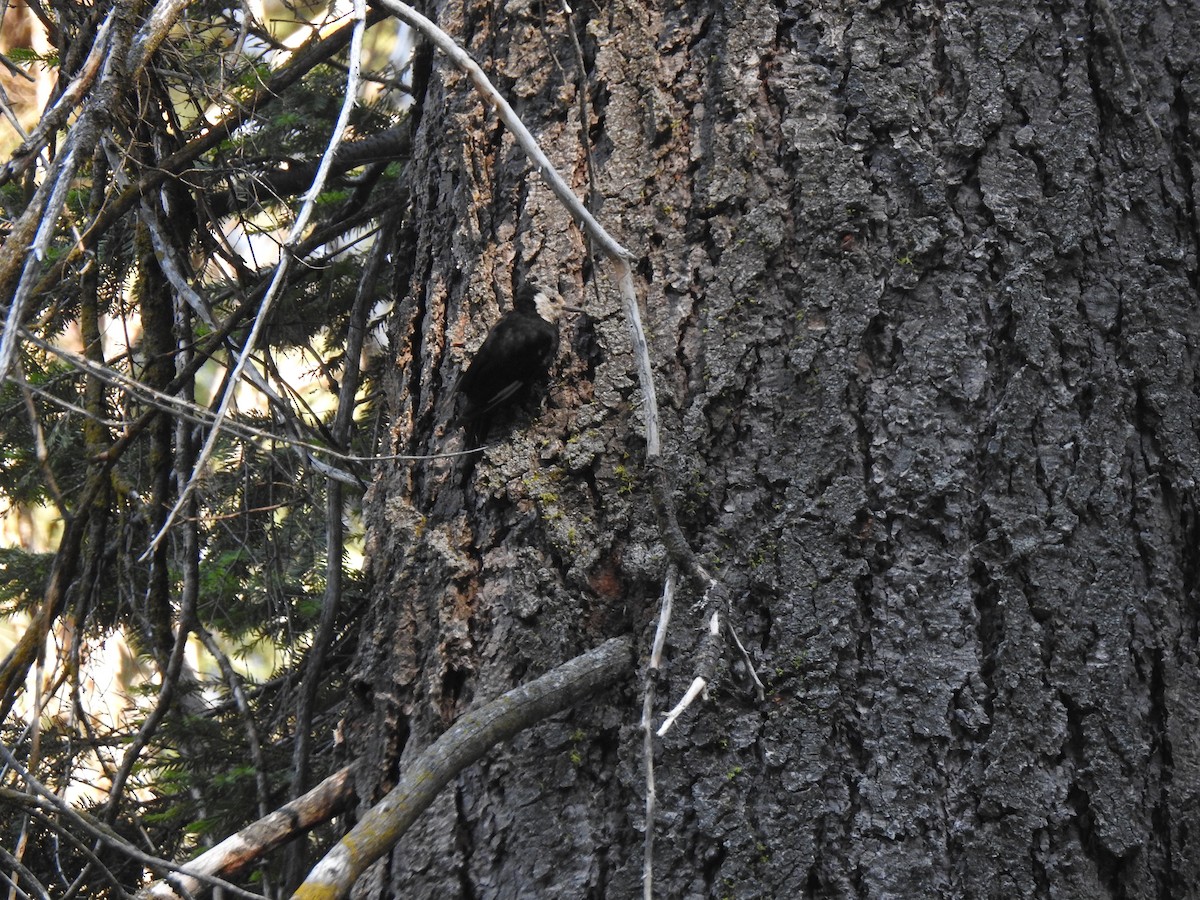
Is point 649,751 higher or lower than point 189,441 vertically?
lower

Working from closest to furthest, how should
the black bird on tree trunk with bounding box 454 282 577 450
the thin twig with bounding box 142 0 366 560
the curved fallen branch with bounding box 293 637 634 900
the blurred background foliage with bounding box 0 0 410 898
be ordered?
the curved fallen branch with bounding box 293 637 634 900 < the thin twig with bounding box 142 0 366 560 < the black bird on tree trunk with bounding box 454 282 577 450 < the blurred background foliage with bounding box 0 0 410 898

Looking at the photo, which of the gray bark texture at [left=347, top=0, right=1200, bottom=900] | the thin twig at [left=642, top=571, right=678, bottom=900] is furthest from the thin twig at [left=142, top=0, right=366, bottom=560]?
the thin twig at [left=642, top=571, right=678, bottom=900]

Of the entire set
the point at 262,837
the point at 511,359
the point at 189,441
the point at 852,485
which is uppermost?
the point at 189,441

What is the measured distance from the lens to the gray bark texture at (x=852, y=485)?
1143mm

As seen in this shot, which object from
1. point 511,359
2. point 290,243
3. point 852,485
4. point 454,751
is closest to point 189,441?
point 511,359

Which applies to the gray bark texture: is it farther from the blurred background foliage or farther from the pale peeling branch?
the blurred background foliage

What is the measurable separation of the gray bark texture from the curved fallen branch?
0.25 feet

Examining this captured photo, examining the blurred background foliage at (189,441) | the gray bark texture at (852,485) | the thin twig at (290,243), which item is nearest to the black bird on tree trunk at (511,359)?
the gray bark texture at (852,485)

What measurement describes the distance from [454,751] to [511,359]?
60 cm

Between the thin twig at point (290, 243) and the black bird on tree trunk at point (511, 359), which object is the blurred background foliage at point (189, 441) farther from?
the thin twig at point (290, 243)

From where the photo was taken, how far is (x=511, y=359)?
1451 millimetres

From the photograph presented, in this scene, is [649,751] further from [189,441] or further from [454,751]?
[189,441]

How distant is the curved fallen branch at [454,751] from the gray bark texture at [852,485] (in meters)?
0.08

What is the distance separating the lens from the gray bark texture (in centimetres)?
114
